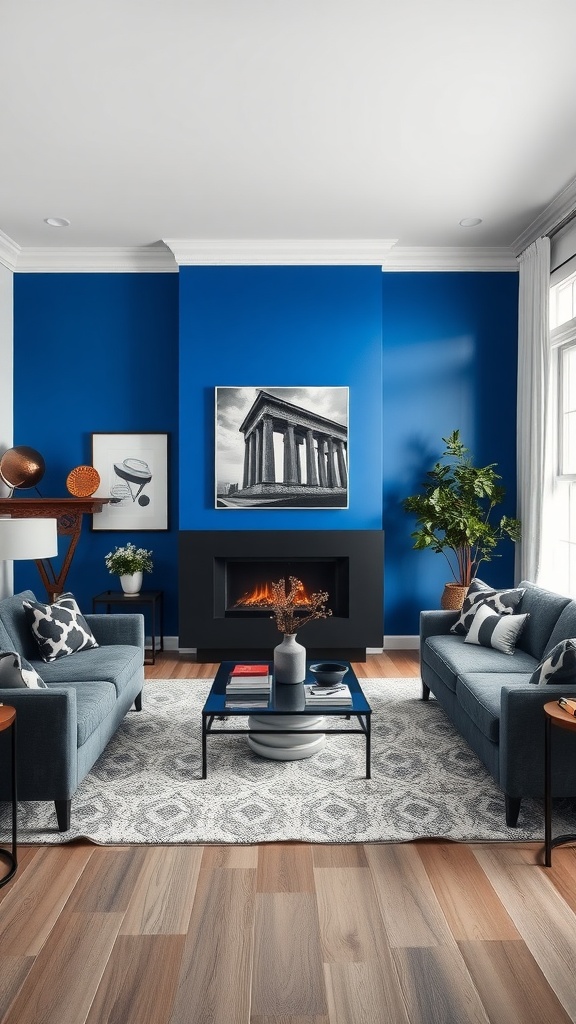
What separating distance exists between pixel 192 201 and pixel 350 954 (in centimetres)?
427

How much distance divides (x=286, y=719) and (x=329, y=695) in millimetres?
251

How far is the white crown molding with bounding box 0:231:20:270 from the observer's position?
538 centimetres

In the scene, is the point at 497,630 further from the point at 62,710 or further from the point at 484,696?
the point at 62,710

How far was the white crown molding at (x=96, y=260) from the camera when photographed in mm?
5656

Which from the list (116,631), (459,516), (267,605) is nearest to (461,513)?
(459,516)

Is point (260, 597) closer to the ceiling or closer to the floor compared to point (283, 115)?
closer to the floor

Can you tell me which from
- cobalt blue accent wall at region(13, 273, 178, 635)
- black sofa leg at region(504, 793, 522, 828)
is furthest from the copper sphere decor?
black sofa leg at region(504, 793, 522, 828)

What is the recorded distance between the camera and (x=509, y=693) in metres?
2.81

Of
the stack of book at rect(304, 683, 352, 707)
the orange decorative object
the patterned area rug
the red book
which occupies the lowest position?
the patterned area rug

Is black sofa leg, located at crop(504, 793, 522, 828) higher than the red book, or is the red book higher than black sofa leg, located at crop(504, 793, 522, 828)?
the red book

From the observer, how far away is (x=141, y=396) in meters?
5.84

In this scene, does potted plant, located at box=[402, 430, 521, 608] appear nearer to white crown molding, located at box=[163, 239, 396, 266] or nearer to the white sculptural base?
white crown molding, located at box=[163, 239, 396, 266]

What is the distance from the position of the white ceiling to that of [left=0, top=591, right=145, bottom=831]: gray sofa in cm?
254

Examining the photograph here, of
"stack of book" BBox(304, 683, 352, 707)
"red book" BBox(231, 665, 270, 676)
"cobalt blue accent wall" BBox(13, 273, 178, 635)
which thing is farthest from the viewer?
"cobalt blue accent wall" BBox(13, 273, 178, 635)
